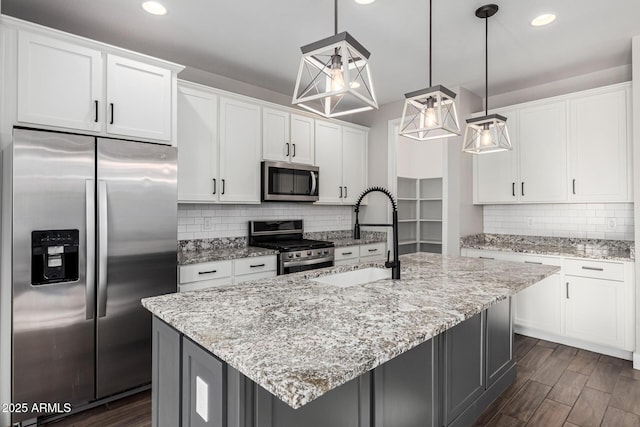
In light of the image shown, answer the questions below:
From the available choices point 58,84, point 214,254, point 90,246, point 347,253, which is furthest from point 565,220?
point 58,84

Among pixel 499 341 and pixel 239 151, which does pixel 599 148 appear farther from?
pixel 239 151

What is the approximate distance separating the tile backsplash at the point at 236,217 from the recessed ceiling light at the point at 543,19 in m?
2.85

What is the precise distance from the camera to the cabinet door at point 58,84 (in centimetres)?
210

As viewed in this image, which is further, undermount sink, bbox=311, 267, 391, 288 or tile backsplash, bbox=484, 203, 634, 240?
tile backsplash, bbox=484, 203, 634, 240

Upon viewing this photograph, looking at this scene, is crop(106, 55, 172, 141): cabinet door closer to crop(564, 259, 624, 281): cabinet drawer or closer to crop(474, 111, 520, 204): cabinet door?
crop(474, 111, 520, 204): cabinet door

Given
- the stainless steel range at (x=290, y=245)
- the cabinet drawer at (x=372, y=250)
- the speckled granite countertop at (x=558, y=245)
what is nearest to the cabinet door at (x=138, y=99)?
the stainless steel range at (x=290, y=245)

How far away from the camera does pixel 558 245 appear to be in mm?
3814

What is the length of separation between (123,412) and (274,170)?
7.78 feet

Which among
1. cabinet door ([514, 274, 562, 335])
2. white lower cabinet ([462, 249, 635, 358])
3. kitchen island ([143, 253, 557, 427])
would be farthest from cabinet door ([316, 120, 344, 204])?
cabinet door ([514, 274, 562, 335])

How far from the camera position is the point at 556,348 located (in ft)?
10.9

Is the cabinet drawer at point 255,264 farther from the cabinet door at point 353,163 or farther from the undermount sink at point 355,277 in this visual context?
the cabinet door at point 353,163

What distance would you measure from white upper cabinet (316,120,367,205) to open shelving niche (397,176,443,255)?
3.76 ft

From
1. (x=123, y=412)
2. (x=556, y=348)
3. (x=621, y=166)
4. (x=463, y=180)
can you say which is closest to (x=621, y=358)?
(x=556, y=348)

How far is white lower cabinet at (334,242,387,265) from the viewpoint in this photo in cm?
402
